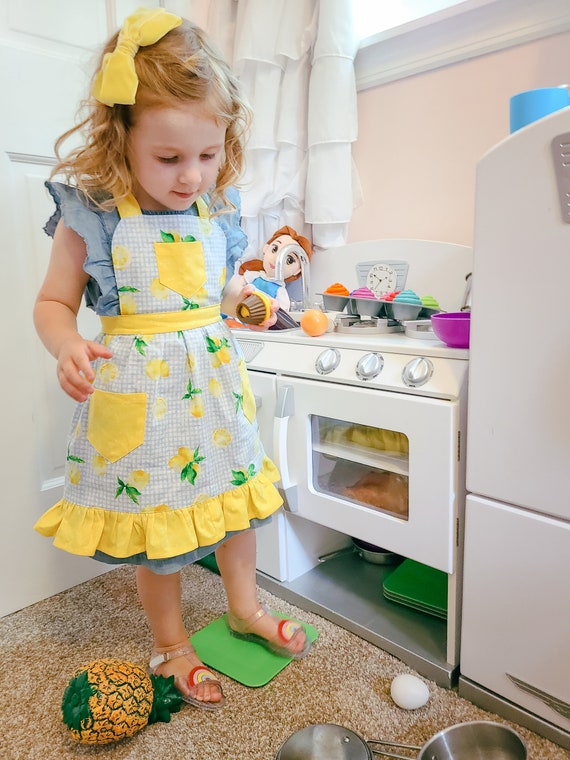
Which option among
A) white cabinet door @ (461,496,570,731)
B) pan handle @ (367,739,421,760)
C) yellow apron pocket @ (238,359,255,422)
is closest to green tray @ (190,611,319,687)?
pan handle @ (367,739,421,760)

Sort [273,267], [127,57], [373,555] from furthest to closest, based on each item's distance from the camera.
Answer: [273,267] → [373,555] → [127,57]

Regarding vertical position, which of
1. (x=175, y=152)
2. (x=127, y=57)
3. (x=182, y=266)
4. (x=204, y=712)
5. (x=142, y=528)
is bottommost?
(x=204, y=712)

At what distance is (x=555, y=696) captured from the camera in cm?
77

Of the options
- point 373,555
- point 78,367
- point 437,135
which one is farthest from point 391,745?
point 437,135

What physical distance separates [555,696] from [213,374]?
648mm

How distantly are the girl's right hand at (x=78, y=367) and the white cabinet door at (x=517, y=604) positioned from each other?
0.55 metres

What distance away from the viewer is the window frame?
3.64 feet

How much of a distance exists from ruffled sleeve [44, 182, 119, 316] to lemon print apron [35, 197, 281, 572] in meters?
0.01

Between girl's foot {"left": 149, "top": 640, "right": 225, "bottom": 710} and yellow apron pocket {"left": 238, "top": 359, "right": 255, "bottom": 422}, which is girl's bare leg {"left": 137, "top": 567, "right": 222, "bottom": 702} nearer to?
girl's foot {"left": 149, "top": 640, "right": 225, "bottom": 710}

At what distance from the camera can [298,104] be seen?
1438 mm

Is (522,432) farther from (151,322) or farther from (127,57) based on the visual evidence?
(127,57)

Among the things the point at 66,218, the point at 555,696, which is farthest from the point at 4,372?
the point at 555,696

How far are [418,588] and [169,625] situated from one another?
0.48 metres

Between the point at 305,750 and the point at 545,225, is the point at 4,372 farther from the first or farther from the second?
the point at 545,225
